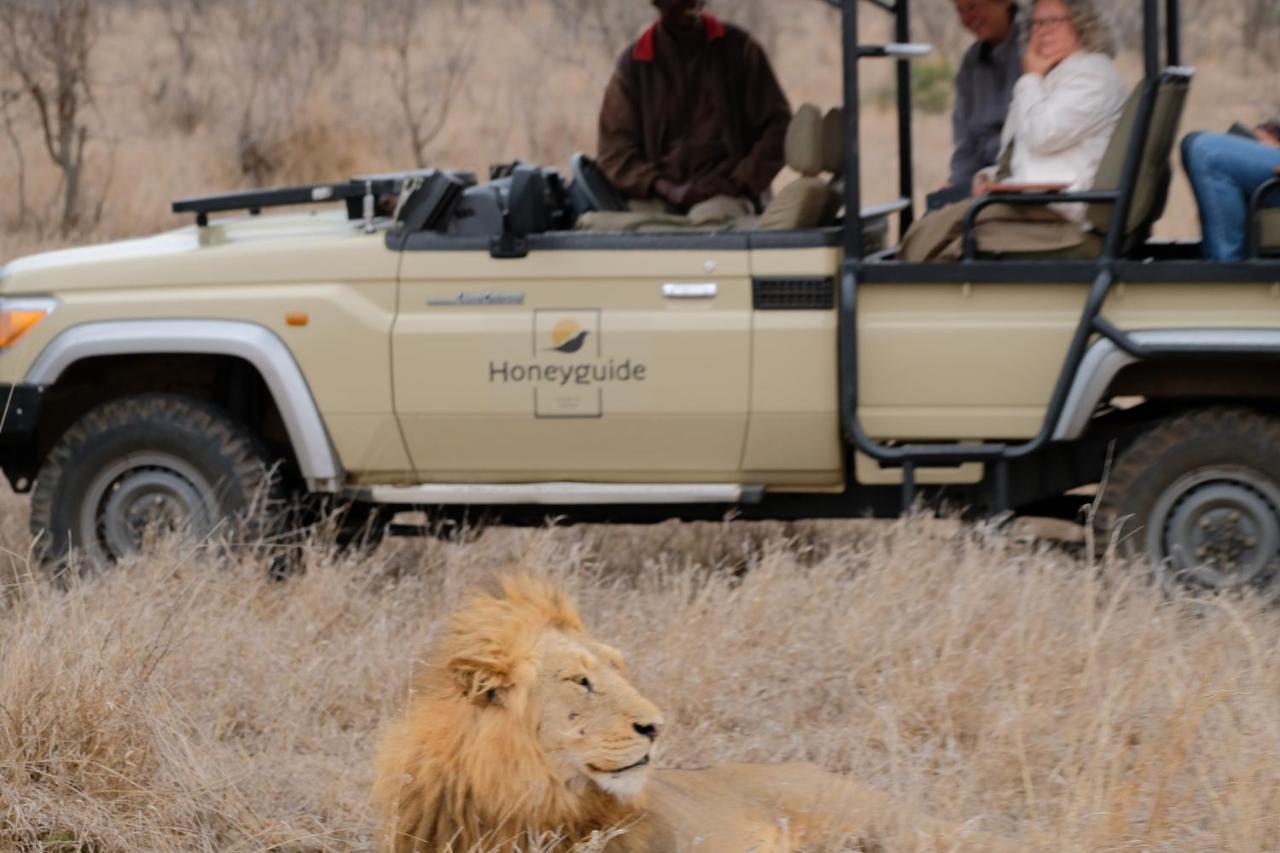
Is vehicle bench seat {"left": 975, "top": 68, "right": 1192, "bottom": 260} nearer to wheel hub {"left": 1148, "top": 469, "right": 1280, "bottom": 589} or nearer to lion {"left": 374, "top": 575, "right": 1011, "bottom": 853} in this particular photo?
wheel hub {"left": 1148, "top": 469, "right": 1280, "bottom": 589}

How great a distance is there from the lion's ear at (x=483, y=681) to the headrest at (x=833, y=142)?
3.20 metres

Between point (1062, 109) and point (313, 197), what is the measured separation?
244 centimetres

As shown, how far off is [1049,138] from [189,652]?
297cm

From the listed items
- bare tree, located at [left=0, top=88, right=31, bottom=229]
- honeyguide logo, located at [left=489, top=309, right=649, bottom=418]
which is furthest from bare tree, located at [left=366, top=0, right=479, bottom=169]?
honeyguide logo, located at [left=489, top=309, right=649, bottom=418]

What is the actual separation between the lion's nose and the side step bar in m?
2.62

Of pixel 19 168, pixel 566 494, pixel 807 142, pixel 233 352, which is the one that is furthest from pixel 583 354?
pixel 19 168

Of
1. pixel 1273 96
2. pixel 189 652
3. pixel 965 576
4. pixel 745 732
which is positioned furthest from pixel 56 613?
pixel 1273 96

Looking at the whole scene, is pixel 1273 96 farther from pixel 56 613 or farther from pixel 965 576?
pixel 56 613

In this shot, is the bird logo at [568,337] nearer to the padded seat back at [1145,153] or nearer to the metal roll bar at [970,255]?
the metal roll bar at [970,255]

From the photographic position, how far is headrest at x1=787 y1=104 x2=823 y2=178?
594 centimetres

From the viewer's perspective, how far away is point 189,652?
4.78m

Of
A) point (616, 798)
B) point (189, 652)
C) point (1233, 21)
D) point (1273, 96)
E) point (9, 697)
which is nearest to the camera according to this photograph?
point (616, 798)

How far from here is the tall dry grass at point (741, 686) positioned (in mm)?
3822

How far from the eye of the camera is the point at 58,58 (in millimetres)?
14594
